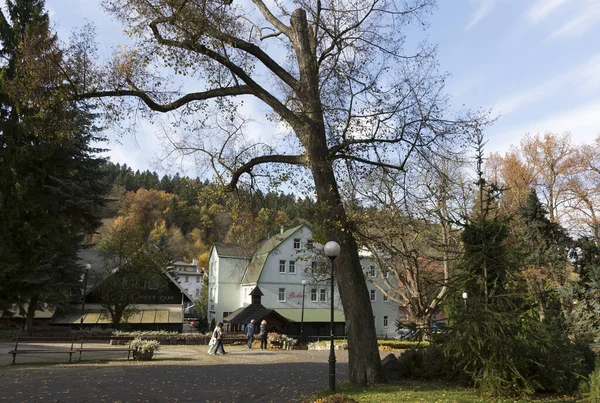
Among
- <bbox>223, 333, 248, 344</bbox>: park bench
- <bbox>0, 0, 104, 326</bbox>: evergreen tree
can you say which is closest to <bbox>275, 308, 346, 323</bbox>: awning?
<bbox>223, 333, 248, 344</bbox>: park bench

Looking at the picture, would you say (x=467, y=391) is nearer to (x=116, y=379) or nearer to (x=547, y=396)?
(x=547, y=396)

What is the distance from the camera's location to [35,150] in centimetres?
2759

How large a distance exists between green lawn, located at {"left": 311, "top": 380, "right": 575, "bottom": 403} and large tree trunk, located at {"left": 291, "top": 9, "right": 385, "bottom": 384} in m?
0.51

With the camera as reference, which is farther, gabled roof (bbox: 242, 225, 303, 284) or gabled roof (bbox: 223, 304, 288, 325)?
gabled roof (bbox: 242, 225, 303, 284)

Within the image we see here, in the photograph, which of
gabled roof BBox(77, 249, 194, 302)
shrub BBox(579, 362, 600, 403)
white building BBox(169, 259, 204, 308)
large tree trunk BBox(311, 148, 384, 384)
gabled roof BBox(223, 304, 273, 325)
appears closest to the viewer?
shrub BBox(579, 362, 600, 403)

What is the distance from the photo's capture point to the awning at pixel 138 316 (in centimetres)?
3203

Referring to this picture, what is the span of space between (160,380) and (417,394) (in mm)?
6776

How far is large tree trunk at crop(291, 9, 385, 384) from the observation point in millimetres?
10539

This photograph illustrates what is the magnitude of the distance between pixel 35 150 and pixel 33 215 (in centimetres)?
390

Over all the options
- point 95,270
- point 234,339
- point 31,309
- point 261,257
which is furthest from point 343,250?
point 261,257

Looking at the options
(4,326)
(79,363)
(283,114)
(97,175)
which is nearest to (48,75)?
(283,114)

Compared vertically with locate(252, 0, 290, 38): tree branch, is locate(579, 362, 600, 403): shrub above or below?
below

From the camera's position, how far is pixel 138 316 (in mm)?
34719

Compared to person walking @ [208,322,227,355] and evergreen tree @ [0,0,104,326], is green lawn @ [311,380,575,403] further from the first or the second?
evergreen tree @ [0,0,104,326]
